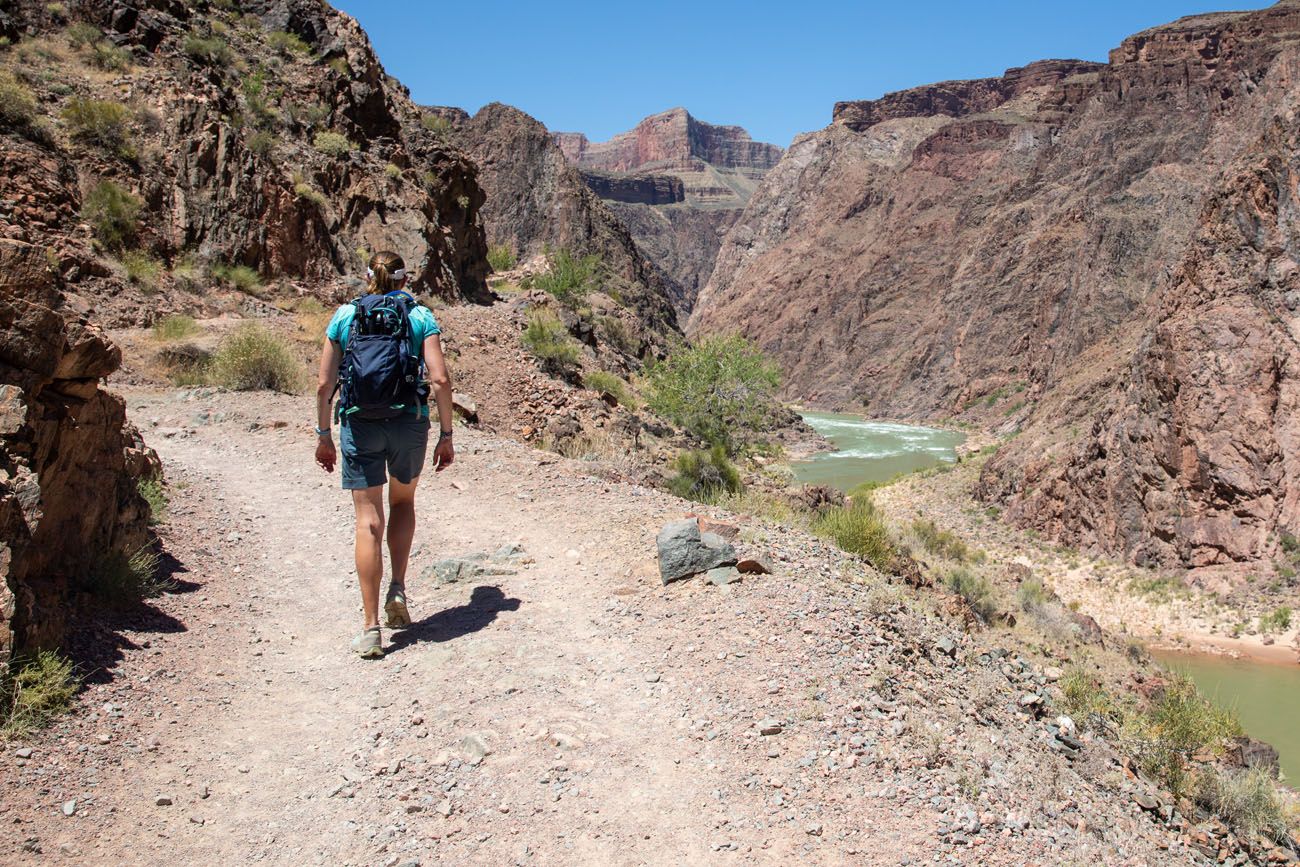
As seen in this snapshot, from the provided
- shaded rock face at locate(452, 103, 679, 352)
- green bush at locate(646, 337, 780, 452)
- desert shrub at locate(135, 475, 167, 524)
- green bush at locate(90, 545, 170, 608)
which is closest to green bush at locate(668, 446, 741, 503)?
green bush at locate(646, 337, 780, 452)

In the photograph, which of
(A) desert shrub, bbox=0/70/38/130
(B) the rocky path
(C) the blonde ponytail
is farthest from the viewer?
(A) desert shrub, bbox=0/70/38/130

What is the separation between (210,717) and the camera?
12.7 feet

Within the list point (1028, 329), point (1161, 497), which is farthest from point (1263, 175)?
point (1028, 329)

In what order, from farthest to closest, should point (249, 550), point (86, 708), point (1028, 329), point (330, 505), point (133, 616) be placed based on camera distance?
point (1028, 329), point (330, 505), point (249, 550), point (133, 616), point (86, 708)

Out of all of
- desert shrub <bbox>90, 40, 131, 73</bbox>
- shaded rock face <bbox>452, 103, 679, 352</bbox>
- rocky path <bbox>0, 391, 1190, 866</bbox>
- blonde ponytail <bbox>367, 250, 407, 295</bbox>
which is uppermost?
shaded rock face <bbox>452, 103, 679, 352</bbox>

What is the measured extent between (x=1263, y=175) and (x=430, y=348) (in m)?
25.6

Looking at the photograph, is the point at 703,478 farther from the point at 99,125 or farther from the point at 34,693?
the point at 99,125

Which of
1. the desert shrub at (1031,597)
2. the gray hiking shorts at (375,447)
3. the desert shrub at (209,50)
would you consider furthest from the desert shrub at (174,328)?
the desert shrub at (1031,597)

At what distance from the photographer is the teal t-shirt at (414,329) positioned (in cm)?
467

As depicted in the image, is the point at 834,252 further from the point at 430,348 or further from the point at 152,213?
the point at 430,348

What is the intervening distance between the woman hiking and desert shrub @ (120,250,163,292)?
10556 millimetres

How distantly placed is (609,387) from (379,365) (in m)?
15.1

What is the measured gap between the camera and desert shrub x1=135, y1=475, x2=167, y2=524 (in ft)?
19.9

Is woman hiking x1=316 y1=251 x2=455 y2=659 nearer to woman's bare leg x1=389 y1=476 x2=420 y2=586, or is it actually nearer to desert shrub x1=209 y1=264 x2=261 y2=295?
woman's bare leg x1=389 y1=476 x2=420 y2=586
